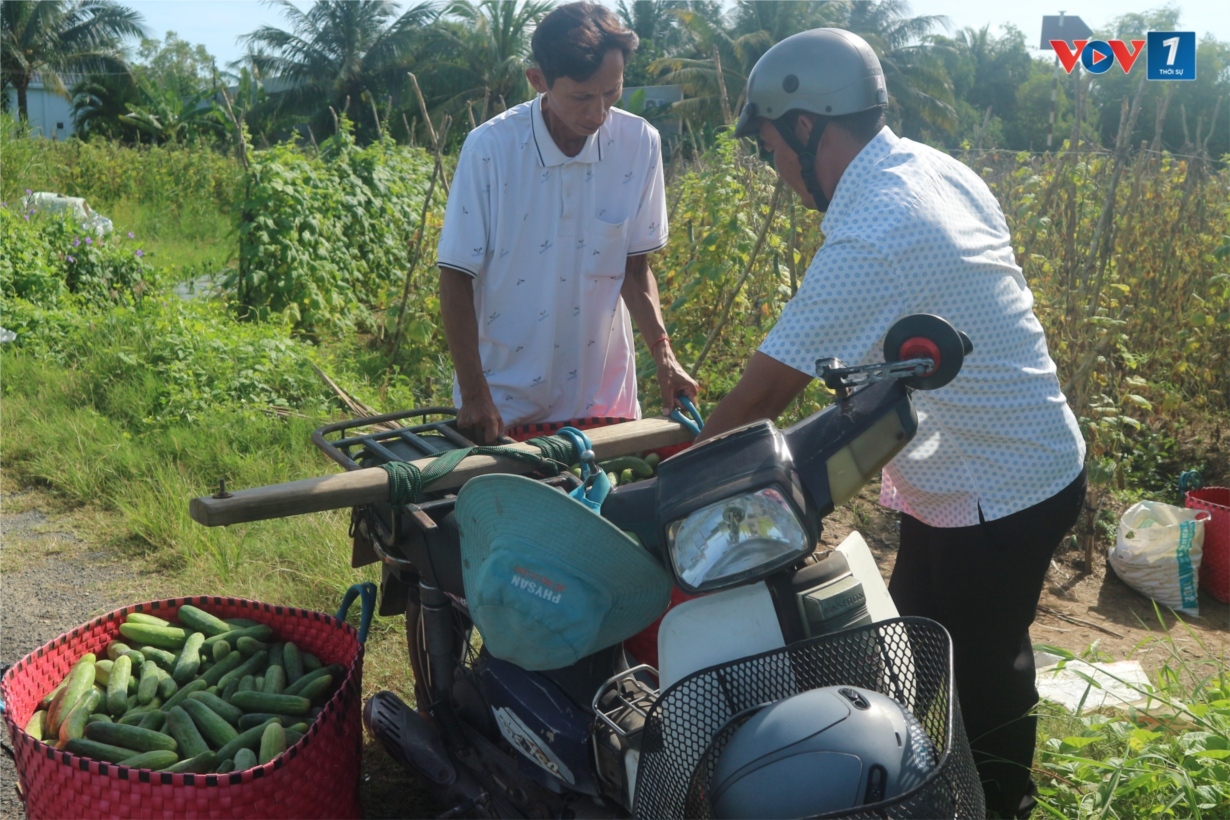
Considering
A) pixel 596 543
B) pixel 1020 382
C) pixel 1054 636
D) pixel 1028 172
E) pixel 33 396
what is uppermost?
pixel 1028 172

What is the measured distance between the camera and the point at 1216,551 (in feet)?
14.5

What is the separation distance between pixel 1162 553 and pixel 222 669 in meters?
3.91

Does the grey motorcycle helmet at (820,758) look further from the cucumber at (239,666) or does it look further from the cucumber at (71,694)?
the cucumber at (71,694)

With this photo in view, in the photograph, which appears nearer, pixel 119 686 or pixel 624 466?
pixel 119 686

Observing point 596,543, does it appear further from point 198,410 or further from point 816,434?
point 198,410

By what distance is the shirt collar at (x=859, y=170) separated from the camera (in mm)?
1983

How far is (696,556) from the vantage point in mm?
1425

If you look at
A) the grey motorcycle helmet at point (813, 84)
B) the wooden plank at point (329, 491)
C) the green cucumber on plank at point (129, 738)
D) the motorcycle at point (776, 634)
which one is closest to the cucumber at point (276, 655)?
the green cucumber on plank at point (129, 738)

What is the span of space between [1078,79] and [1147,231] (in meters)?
2.66

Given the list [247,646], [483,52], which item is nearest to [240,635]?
[247,646]

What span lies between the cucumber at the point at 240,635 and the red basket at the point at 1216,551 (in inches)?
160

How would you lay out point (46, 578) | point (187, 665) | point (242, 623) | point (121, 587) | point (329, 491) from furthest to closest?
point (46, 578) → point (121, 587) → point (242, 623) → point (187, 665) → point (329, 491)

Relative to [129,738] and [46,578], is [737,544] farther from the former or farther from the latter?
[46,578]

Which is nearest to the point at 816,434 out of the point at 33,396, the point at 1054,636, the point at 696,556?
the point at 696,556
